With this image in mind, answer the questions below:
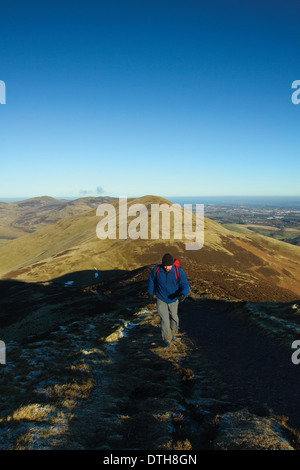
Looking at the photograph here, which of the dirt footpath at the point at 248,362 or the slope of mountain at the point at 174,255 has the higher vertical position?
the dirt footpath at the point at 248,362

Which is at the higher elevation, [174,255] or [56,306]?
[174,255]

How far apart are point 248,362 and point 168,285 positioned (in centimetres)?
491

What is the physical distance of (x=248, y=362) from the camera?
1048 cm

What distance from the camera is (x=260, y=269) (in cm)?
6650

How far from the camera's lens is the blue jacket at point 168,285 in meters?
10.9

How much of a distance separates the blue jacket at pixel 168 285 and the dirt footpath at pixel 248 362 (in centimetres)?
339

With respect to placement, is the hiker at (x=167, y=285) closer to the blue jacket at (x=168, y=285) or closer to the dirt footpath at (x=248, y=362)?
the blue jacket at (x=168, y=285)

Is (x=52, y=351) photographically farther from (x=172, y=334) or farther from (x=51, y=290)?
(x=51, y=290)

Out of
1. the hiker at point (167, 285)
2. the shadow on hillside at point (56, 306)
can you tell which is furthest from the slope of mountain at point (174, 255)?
the hiker at point (167, 285)
